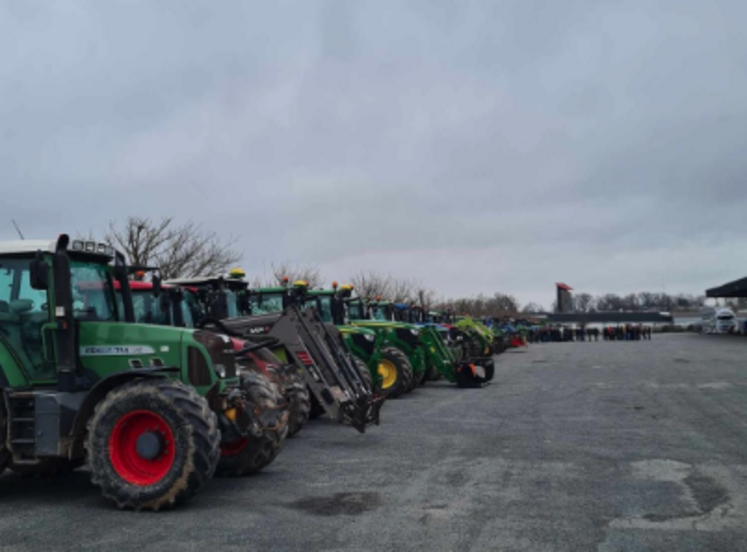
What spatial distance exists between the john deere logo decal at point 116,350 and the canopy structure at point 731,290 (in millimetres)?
60451

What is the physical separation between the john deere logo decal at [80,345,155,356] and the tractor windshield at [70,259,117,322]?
13.2 inches

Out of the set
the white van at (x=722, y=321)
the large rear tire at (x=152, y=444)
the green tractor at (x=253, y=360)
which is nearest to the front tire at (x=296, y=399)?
the green tractor at (x=253, y=360)

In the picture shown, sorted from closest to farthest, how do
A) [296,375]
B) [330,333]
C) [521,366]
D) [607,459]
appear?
1. [607,459]
2. [296,375]
3. [330,333]
4. [521,366]

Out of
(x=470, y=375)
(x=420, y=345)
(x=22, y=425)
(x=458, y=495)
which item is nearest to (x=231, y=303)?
(x=22, y=425)

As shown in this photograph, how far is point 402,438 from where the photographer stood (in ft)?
39.2

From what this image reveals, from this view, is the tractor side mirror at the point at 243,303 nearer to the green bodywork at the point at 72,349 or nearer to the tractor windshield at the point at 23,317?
the green bodywork at the point at 72,349

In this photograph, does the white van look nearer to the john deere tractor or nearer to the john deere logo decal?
the john deere tractor

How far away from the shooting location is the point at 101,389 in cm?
772

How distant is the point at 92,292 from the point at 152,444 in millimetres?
1833

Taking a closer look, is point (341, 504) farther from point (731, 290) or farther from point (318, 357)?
point (731, 290)

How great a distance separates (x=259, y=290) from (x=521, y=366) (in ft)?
55.6

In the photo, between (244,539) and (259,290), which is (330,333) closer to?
(259,290)

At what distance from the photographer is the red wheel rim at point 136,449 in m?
7.44

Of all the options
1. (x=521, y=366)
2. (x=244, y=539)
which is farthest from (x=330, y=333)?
(x=521, y=366)
